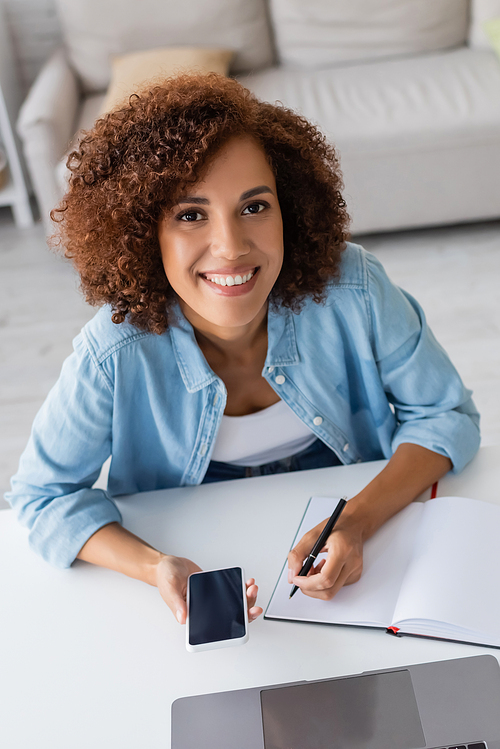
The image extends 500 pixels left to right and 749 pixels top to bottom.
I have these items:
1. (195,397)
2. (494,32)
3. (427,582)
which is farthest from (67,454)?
(494,32)

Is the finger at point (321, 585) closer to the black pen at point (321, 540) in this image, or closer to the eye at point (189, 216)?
the black pen at point (321, 540)

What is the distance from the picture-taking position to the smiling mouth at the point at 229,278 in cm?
96

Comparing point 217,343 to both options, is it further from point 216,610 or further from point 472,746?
point 472,746

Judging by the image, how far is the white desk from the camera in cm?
78

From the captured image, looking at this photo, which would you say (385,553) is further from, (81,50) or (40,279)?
(81,50)

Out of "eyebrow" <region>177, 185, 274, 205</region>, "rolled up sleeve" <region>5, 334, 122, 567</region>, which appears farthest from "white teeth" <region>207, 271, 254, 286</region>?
"rolled up sleeve" <region>5, 334, 122, 567</region>

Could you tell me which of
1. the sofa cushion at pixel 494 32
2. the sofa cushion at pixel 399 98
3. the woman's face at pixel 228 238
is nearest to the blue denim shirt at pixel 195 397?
the woman's face at pixel 228 238

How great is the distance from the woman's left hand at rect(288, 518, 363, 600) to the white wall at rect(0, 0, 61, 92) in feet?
10.2

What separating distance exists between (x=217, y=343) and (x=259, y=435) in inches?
6.5

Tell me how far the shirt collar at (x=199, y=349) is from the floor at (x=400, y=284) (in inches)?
40.2

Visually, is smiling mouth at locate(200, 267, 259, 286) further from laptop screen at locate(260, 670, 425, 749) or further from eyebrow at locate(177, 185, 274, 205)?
laptop screen at locate(260, 670, 425, 749)

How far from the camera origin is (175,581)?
0.87 meters

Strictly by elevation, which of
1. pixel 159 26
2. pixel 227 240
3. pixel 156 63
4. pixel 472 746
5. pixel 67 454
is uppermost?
pixel 159 26

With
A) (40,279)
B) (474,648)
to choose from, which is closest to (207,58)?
(40,279)
